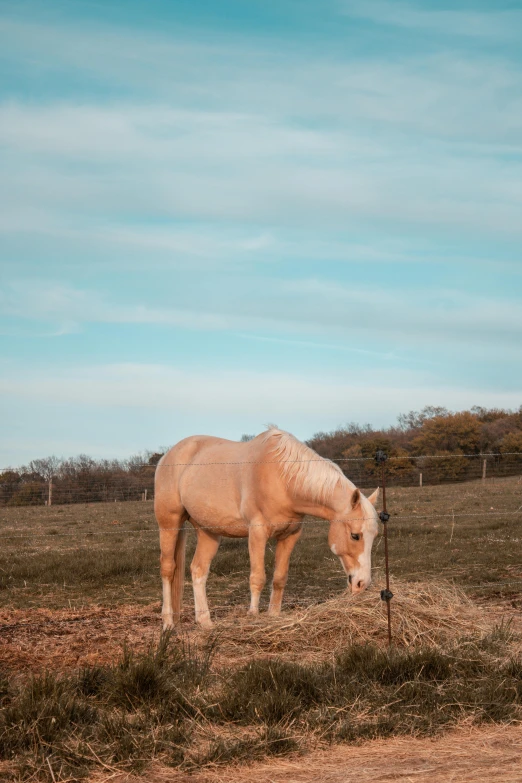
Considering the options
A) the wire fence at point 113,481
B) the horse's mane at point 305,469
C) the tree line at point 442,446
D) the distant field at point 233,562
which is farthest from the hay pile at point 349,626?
the tree line at point 442,446

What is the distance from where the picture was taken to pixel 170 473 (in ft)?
30.0

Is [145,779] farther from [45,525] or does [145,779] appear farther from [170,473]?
[45,525]

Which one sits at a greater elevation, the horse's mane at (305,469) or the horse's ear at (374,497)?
the horse's mane at (305,469)

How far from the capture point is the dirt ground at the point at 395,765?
12.2 ft

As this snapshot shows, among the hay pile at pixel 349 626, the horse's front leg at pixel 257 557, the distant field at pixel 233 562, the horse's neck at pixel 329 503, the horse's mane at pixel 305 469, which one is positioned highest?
the horse's mane at pixel 305 469

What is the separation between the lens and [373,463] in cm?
3216

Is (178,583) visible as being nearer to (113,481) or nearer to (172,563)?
(172,563)

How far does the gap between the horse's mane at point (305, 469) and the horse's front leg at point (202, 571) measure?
1.45 m

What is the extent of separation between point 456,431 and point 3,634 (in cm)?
4292

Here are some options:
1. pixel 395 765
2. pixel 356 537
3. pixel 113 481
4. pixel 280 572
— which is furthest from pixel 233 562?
pixel 113 481

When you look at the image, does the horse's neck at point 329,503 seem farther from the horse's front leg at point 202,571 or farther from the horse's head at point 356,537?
the horse's front leg at point 202,571

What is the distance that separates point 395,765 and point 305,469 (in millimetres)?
4183

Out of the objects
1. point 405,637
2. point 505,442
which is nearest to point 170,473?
point 405,637

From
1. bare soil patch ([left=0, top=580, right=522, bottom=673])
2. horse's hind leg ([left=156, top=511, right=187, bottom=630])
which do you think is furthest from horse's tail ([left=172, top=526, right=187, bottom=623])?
bare soil patch ([left=0, top=580, right=522, bottom=673])
